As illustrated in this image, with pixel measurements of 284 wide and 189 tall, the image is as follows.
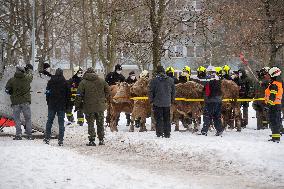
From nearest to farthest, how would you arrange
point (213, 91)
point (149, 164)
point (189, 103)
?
1. point (149, 164)
2. point (213, 91)
3. point (189, 103)

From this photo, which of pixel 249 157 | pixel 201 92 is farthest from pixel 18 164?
pixel 201 92

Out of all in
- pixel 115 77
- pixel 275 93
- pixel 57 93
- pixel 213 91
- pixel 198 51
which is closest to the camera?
A: pixel 275 93

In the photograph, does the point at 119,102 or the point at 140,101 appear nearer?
the point at 140,101

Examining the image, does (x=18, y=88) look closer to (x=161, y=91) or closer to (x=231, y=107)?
(x=161, y=91)

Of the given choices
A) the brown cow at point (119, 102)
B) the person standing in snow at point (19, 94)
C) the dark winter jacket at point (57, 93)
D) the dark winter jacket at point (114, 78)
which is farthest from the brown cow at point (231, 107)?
the person standing in snow at point (19, 94)

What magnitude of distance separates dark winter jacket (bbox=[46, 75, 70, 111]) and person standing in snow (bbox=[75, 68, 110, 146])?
365 millimetres

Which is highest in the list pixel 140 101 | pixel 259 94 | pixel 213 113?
pixel 259 94

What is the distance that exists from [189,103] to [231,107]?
1.64 m

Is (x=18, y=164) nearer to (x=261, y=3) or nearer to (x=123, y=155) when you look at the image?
(x=123, y=155)

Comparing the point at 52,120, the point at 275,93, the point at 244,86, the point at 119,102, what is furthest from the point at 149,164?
the point at 244,86

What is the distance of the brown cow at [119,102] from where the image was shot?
20.0 m

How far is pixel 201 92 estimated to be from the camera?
19.0 metres

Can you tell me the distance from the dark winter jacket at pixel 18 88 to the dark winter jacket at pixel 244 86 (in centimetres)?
742

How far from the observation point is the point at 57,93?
16828 mm
